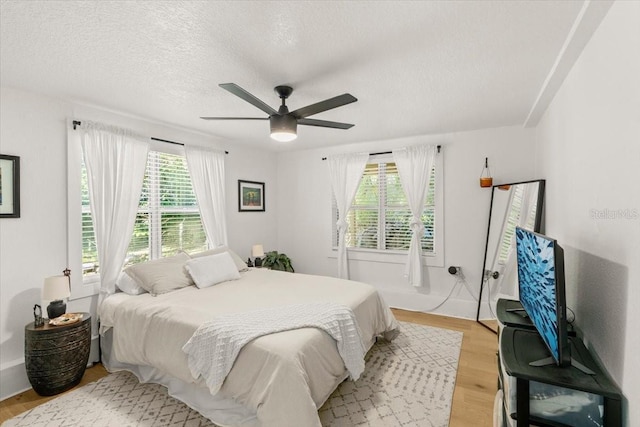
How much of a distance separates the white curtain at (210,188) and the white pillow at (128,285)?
114 centimetres

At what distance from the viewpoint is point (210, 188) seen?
4.03m

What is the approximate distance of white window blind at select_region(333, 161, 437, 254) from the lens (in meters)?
4.25

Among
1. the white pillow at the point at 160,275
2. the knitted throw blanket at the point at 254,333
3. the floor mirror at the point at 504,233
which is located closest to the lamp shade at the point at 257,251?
the white pillow at the point at 160,275

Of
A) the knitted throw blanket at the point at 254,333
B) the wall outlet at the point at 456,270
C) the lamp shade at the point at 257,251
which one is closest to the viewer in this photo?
the knitted throw blanket at the point at 254,333

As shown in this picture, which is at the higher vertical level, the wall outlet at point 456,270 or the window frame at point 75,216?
the window frame at point 75,216

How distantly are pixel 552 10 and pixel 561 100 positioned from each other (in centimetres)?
A: 115

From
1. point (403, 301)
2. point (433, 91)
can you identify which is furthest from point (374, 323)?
point (433, 91)

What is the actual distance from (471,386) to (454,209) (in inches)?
88.1

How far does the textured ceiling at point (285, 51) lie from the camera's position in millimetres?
1538

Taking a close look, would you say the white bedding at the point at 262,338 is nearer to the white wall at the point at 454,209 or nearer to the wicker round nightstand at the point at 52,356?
the wicker round nightstand at the point at 52,356

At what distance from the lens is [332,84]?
242cm

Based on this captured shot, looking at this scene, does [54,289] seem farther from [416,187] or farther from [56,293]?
[416,187]

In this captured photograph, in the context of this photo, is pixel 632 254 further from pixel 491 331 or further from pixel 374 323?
pixel 491 331

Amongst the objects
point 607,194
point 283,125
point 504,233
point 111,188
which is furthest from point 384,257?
point 111,188
